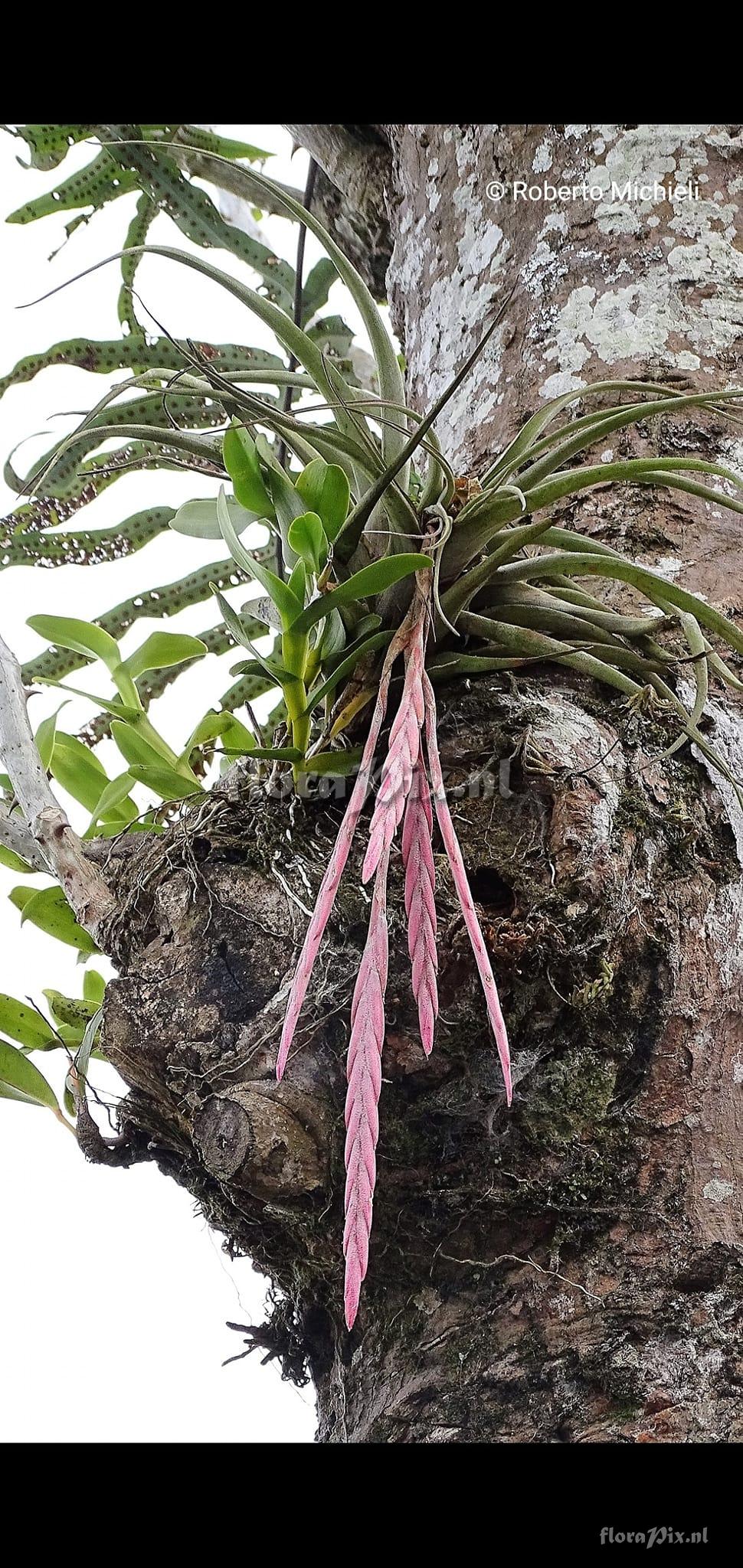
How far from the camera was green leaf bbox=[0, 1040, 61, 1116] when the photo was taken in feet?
3.48

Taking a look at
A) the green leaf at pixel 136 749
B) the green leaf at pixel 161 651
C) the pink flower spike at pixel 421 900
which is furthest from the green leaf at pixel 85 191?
the pink flower spike at pixel 421 900

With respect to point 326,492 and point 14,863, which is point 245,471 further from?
point 14,863

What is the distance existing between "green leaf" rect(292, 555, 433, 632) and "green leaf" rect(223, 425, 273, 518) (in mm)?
93

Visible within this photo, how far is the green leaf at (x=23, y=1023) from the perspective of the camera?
1110 millimetres

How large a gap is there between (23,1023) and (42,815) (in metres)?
0.28

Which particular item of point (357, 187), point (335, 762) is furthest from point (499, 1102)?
point (357, 187)

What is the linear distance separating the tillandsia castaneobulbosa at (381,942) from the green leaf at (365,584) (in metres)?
0.08

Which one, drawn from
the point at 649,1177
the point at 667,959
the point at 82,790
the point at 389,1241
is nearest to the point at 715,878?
the point at 667,959

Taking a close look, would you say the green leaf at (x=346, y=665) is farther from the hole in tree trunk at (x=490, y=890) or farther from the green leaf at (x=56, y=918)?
the green leaf at (x=56, y=918)

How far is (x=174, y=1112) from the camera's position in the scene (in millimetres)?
782

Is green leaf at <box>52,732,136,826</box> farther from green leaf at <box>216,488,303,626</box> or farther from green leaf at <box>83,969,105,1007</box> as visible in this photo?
green leaf at <box>216,488,303,626</box>

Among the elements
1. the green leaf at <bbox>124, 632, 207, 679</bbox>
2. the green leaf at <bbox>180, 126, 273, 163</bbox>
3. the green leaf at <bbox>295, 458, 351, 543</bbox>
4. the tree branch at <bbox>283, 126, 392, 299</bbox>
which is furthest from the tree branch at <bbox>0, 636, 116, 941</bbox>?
the green leaf at <bbox>180, 126, 273, 163</bbox>

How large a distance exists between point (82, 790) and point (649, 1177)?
0.68 meters
